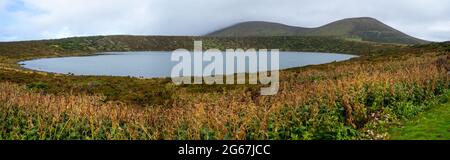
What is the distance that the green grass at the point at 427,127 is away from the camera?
1195 centimetres

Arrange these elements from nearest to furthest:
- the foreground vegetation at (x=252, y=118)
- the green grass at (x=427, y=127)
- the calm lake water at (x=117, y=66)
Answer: the foreground vegetation at (x=252, y=118), the green grass at (x=427, y=127), the calm lake water at (x=117, y=66)

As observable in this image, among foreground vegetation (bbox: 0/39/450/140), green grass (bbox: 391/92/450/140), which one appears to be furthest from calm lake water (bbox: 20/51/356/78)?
green grass (bbox: 391/92/450/140)

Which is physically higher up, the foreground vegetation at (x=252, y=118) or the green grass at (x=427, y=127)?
the foreground vegetation at (x=252, y=118)

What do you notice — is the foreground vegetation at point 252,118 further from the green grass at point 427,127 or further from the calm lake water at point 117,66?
the calm lake water at point 117,66

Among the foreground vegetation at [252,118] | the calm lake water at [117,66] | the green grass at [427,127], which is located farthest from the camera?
the calm lake water at [117,66]

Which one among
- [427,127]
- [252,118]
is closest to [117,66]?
[252,118]

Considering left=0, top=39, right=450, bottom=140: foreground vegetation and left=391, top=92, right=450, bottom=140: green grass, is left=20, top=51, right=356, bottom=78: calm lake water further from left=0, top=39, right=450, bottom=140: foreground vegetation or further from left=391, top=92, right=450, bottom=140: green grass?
left=391, top=92, right=450, bottom=140: green grass

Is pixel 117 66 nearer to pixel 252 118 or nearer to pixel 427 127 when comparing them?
pixel 252 118

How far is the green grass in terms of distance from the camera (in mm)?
11945

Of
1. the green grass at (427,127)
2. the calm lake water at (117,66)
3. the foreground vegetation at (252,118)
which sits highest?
the foreground vegetation at (252,118)

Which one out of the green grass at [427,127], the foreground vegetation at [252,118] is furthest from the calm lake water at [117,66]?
the green grass at [427,127]

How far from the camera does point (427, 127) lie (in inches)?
514
